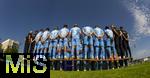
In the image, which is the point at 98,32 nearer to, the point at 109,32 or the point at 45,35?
the point at 109,32

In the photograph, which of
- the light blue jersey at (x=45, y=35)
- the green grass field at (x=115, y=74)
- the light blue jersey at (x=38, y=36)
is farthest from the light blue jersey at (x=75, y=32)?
the green grass field at (x=115, y=74)

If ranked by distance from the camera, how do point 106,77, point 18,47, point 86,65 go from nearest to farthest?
point 106,77 < point 86,65 < point 18,47

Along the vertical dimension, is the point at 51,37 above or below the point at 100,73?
above

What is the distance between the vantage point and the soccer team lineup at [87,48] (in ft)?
153

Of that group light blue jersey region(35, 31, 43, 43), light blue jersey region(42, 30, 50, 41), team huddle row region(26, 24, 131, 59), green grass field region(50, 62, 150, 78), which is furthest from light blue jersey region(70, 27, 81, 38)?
green grass field region(50, 62, 150, 78)

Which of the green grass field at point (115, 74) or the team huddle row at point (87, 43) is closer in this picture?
the green grass field at point (115, 74)

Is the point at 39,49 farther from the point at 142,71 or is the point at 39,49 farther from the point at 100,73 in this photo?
the point at 142,71

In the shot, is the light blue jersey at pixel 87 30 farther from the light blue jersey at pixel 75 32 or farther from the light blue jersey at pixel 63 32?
the light blue jersey at pixel 63 32

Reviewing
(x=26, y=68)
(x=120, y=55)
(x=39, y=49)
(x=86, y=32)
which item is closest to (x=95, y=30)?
(x=86, y=32)

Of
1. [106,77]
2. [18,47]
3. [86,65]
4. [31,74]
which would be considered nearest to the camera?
[31,74]

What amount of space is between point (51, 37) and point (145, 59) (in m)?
11.9

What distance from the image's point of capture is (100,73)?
38.8 meters

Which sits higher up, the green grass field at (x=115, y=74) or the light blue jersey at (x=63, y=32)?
the light blue jersey at (x=63, y=32)

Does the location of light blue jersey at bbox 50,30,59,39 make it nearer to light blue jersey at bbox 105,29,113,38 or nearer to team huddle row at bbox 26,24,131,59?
team huddle row at bbox 26,24,131,59
